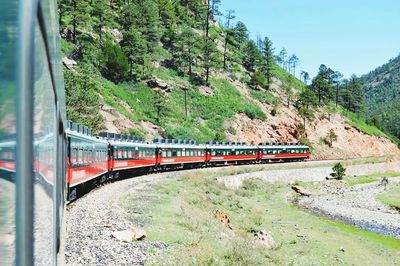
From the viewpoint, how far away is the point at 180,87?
7606 centimetres

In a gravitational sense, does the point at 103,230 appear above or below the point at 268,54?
below

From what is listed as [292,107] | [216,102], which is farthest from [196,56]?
[292,107]

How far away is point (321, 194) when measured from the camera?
168 ft

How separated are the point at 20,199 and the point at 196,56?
279ft

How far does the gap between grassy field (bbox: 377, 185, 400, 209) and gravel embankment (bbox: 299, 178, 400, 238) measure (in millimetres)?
794

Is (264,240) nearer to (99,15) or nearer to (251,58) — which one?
(99,15)

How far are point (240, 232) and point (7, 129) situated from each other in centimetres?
2206

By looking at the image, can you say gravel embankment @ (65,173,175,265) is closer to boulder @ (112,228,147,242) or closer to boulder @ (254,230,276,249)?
boulder @ (112,228,147,242)

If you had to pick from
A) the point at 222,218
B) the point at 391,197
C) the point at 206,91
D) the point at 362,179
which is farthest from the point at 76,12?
the point at 222,218

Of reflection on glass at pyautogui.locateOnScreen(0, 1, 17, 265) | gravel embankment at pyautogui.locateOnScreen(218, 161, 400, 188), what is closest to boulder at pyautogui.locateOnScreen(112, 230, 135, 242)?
reflection on glass at pyautogui.locateOnScreen(0, 1, 17, 265)

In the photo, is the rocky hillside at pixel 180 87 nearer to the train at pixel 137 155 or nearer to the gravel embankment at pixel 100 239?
the train at pixel 137 155

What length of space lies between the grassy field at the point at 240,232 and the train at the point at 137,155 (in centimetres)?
286

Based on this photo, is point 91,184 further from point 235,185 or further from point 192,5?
point 192,5

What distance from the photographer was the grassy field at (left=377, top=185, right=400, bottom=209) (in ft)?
155
